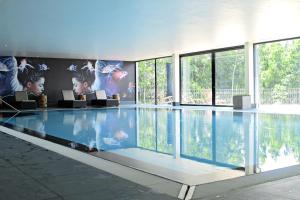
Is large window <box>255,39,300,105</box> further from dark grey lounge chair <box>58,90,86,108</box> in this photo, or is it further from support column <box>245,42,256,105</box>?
dark grey lounge chair <box>58,90,86,108</box>

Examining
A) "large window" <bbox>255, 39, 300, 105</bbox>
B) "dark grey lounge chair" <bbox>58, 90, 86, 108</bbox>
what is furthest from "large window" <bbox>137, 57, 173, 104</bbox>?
"large window" <bbox>255, 39, 300, 105</bbox>

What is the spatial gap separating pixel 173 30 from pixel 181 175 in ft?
27.8

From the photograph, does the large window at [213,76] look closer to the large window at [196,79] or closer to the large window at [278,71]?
the large window at [196,79]

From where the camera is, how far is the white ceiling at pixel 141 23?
8352 mm

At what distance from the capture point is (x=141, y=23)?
34.6 ft

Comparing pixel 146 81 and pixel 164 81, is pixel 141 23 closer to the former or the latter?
pixel 164 81

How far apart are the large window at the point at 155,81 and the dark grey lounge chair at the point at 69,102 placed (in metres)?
5.24

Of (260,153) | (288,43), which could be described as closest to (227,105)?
(288,43)

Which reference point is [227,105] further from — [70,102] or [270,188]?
[270,188]

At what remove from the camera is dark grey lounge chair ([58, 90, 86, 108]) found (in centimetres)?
1866

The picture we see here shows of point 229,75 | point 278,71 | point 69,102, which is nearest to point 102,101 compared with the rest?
point 69,102

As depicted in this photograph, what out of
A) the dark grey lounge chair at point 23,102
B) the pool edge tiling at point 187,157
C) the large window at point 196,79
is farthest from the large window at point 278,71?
the dark grey lounge chair at point 23,102

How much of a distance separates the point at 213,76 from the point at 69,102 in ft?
24.9

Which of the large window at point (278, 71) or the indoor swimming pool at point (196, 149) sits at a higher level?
the large window at point (278, 71)
